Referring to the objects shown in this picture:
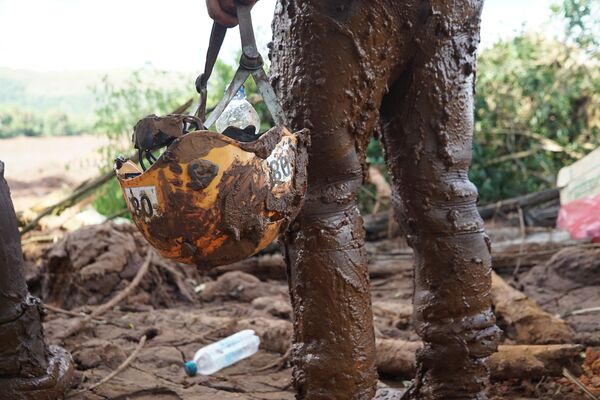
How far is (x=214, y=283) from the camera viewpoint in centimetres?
433

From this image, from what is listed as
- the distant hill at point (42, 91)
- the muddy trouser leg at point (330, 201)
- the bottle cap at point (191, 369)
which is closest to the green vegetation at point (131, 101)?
the bottle cap at point (191, 369)

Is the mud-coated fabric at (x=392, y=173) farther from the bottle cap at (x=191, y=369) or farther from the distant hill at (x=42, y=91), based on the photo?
the distant hill at (x=42, y=91)

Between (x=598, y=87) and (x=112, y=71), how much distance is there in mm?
5913

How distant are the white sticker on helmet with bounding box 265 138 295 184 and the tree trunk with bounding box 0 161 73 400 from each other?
3.78 feet

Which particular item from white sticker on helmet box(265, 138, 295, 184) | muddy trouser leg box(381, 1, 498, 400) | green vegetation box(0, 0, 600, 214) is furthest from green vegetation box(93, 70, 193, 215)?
white sticker on helmet box(265, 138, 295, 184)

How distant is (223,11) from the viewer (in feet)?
4.98

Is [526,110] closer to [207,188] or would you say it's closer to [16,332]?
[16,332]

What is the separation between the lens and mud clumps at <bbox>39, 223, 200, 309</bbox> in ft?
13.0

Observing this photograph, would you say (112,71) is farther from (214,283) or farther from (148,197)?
(148,197)

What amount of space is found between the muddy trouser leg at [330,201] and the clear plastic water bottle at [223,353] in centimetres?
112

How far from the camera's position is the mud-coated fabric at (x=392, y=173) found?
1650 mm

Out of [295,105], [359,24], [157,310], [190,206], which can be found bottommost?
[157,310]

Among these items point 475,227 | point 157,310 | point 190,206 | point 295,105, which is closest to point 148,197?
point 190,206

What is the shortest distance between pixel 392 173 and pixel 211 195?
0.83 meters
